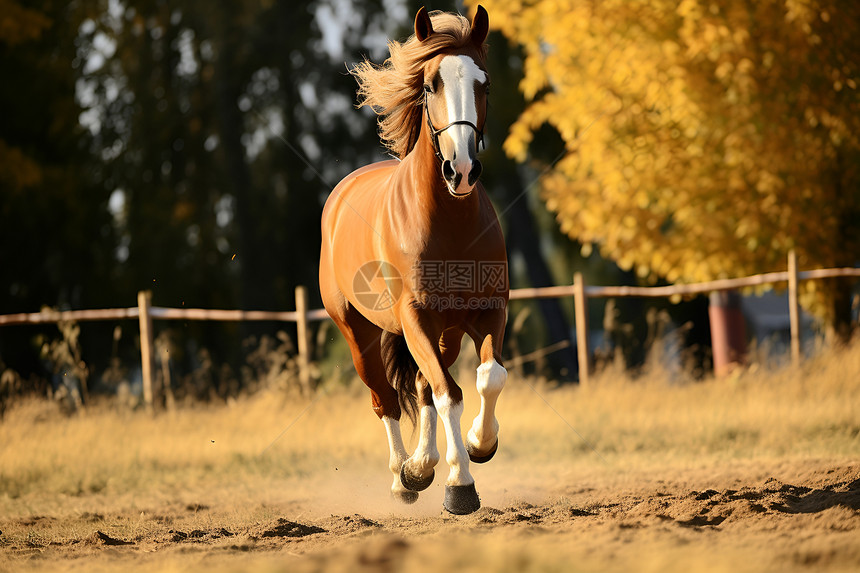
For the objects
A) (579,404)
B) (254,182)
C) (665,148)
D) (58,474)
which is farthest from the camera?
(254,182)

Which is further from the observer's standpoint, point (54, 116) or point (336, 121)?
point (336, 121)

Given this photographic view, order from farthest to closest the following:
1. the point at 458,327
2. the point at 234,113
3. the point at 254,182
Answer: the point at 254,182 → the point at 234,113 → the point at 458,327

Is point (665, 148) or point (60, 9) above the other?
point (60, 9)

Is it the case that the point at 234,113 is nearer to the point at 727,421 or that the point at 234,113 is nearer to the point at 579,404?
the point at 579,404

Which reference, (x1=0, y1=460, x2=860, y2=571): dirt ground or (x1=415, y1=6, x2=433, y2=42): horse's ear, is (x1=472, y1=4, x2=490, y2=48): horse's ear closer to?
(x1=415, y1=6, x2=433, y2=42): horse's ear

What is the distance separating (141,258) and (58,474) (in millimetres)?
Result: 8903

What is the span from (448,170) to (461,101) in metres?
0.33

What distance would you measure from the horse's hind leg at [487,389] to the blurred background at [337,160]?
1699 mm

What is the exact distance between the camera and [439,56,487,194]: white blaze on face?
4141 millimetres

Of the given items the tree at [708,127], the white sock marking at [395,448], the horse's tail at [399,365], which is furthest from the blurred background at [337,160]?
the white sock marking at [395,448]

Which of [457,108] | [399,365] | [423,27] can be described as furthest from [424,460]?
[423,27]

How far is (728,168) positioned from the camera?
392 inches

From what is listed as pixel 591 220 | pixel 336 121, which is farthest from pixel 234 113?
pixel 591 220

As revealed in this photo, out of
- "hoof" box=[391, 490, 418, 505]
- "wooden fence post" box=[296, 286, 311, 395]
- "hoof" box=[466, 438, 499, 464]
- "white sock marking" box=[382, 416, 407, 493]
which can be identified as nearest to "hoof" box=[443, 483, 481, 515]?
"hoof" box=[466, 438, 499, 464]
